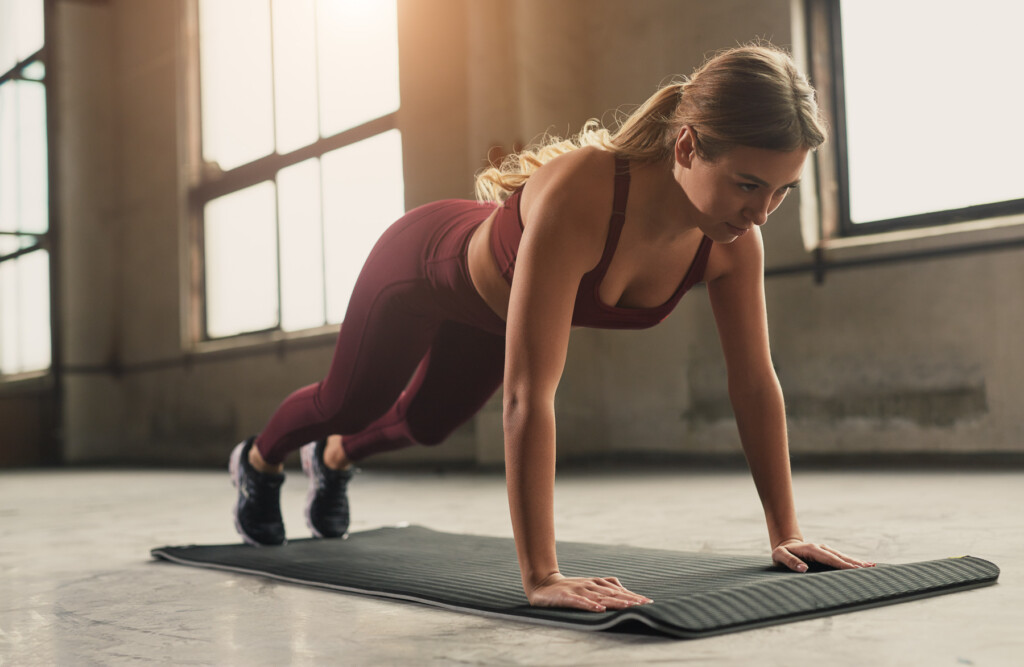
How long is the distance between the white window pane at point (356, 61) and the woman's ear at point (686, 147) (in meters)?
4.35

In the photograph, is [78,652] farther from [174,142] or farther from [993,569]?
[174,142]

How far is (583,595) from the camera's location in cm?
143

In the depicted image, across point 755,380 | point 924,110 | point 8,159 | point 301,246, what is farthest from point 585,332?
point 8,159

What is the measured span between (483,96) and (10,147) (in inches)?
227

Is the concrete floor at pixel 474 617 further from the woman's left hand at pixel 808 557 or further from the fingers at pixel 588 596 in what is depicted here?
the woman's left hand at pixel 808 557

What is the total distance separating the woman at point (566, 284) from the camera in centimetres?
146

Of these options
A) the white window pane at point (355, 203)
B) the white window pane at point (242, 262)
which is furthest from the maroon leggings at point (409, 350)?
the white window pane at point (242, 262)

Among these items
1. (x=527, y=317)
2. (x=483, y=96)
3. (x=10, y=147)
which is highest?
(x=10, y=147)

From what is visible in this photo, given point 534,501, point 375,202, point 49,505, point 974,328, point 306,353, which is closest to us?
point 534,501

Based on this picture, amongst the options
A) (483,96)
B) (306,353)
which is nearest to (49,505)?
(306,353)

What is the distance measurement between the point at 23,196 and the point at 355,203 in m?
4.36

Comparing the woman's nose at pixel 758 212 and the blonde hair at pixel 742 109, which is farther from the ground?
the blonde hair at pixel 742 109

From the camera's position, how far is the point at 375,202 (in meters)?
5.81

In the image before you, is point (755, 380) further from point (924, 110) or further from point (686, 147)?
point (924, 110)
